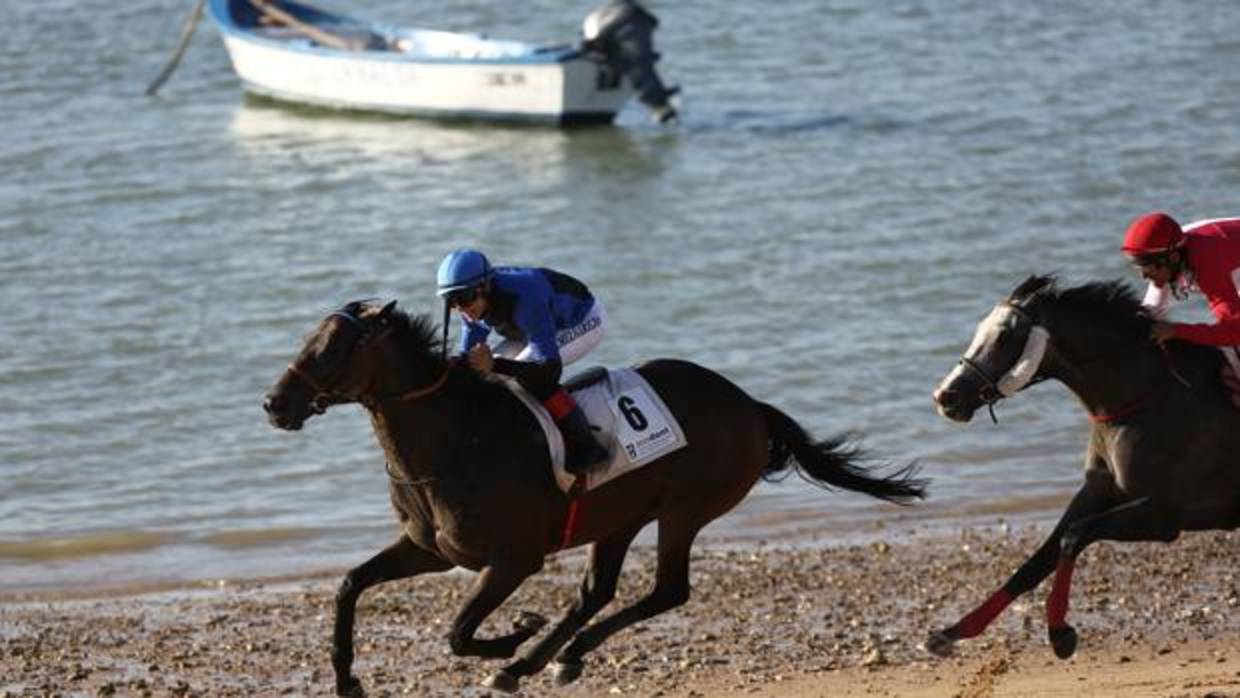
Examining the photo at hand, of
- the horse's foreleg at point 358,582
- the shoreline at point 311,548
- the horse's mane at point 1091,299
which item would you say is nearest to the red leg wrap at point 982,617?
the horse's mane at point 1091,299

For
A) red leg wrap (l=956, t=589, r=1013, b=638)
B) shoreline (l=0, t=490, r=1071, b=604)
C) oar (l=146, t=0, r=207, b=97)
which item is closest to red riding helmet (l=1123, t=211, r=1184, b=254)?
red leg wrap (l=956, t=589, r=1013, b=638)

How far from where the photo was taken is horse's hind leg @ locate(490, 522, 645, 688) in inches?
400

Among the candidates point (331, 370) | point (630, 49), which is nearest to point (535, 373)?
point (331, 370)

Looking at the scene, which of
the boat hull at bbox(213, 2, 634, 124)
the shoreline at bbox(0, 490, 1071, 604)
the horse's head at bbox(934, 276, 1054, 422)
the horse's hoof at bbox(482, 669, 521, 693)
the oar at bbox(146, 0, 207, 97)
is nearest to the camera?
the horse's head at bbox(934, 276, 1054, 422)

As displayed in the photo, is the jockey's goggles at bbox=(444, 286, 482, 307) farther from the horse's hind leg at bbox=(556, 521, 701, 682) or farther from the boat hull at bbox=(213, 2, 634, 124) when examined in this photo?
the boat hull at bbox=(213, 2, 634, 124)

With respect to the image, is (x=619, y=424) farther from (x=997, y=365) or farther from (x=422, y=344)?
(x=997, y=365)

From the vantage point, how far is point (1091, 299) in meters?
10.1

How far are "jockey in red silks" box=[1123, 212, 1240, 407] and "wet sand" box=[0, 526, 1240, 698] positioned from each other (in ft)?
4.41

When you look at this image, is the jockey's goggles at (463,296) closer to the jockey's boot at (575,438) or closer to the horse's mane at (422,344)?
the horse's mane at (422,344)

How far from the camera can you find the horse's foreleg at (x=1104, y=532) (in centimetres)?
990

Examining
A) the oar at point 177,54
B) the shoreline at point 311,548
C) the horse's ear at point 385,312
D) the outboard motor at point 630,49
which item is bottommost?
the oar at point 177,54

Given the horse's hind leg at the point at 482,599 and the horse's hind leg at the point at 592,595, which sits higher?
the horse's hind leg at the point at 482,599

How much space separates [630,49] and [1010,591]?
60.8 ft

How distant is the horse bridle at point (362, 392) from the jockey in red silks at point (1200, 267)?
277cm
